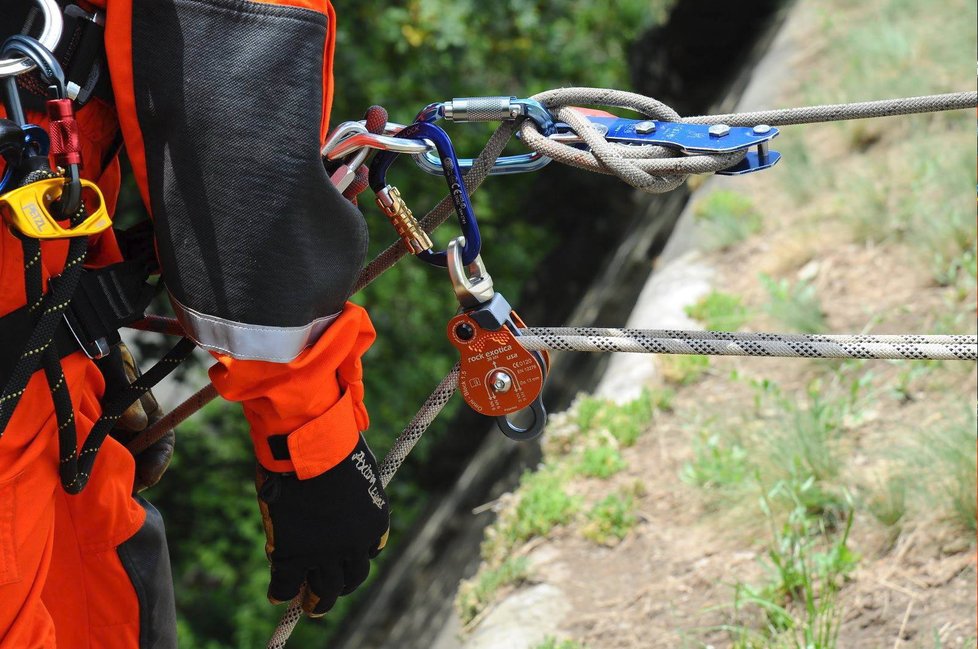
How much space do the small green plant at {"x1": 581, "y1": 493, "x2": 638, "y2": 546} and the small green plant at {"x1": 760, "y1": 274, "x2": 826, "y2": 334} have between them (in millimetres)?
994

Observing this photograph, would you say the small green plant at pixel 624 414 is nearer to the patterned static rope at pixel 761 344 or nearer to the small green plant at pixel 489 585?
the small green plant at pixel 489 585

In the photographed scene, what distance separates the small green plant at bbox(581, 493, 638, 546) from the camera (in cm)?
319

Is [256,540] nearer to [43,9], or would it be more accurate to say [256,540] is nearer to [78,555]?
[78,555]

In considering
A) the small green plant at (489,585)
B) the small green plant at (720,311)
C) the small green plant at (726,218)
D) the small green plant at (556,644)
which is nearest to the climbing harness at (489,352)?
the small green plant at (556,644)

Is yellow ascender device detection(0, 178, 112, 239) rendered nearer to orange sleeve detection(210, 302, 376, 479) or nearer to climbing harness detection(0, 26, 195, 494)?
climbing harness detection(0, 26, 195, 494)

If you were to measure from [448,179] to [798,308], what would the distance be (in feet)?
7.91

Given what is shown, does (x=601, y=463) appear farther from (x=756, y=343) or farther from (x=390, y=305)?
(x=390, y=305)

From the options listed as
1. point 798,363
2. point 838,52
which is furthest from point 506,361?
point 838,52

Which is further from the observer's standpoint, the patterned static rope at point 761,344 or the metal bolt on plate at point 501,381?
the metal bolt on plate at point 501,381

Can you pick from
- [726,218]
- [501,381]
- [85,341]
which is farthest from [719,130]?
[726,218]

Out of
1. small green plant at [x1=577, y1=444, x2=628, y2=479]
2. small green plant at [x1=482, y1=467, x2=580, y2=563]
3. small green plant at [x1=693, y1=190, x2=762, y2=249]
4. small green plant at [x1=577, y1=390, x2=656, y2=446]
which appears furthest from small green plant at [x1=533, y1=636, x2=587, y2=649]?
small green plant at [x1=693, y1=190, x2=762, y2=249]

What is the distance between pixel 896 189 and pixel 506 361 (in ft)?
10.7

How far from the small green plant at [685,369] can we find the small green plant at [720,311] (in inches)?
8.7

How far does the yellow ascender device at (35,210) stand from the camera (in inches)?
53.2
